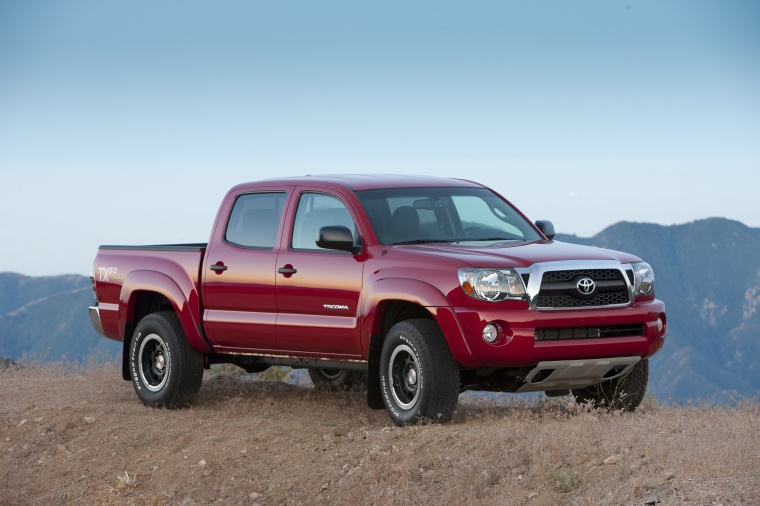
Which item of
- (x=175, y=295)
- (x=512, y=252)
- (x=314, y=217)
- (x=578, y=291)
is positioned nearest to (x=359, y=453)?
(x=512, y=252)

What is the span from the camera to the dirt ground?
7.39 meters

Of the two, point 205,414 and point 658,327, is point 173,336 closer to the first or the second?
point 205,414

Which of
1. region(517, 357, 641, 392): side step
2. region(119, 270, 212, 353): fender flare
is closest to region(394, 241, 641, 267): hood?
region(517, 357, 641, 392): side step

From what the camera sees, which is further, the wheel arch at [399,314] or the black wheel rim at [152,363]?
the black wheel rim at [152,363]

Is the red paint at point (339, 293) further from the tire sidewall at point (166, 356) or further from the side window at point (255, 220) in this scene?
the tire sidewall at point (166, 356)

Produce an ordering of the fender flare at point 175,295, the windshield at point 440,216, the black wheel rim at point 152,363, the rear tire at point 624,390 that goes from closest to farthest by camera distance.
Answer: the windshield at point 440,216 → the rear tire at point 624,390 → the fender flare at point 175,295 → the black wheel rim at point 152,363

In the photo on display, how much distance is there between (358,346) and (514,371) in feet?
4.31

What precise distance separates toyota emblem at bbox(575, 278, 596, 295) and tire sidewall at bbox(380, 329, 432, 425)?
126cm

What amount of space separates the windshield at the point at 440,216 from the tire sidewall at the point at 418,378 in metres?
0.88

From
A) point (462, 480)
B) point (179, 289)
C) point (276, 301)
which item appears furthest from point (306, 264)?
point (462, 480)

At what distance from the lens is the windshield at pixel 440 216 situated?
9555mm

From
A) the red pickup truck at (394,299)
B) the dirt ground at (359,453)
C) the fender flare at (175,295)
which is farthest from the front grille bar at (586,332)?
the fender flare at (175,295)

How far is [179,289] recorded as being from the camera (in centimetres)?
1094

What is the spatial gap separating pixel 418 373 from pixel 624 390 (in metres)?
2.06
